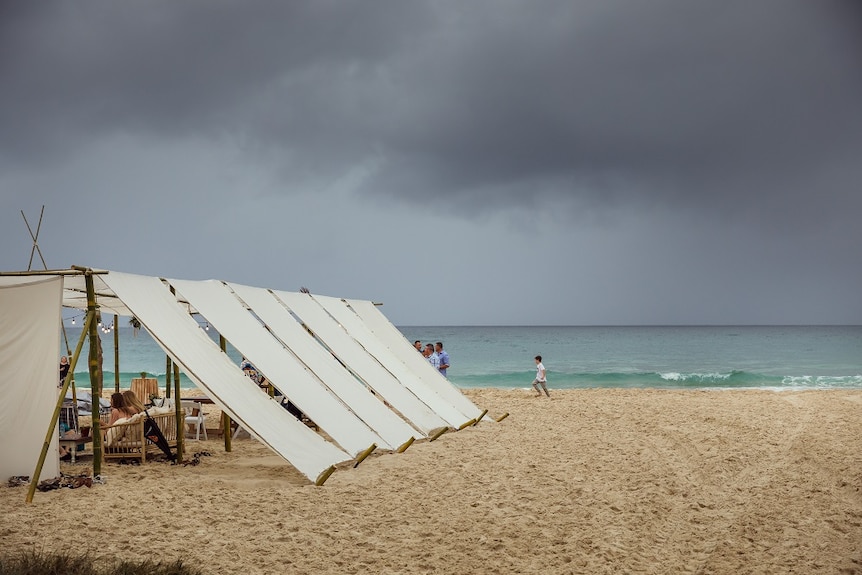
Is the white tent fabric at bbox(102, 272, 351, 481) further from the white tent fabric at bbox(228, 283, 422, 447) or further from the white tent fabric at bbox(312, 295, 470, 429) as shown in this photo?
the white tent fabric at bbox(312, 295, 470, 429)

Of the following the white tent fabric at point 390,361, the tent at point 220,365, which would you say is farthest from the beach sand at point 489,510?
the white tent fabric at point 390,361

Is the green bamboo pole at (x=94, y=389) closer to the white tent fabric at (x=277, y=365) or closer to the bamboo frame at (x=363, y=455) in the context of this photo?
the white tent fabric at (x=277, y=365)

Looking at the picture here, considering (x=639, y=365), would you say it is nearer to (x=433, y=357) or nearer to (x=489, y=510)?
(x=433, y=357)

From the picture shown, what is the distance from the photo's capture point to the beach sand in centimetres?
444

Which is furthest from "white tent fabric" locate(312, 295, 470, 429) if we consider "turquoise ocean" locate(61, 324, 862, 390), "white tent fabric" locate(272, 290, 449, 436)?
"turquoise ocean" locate(61, 324, 862, 390)

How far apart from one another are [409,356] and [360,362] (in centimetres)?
181

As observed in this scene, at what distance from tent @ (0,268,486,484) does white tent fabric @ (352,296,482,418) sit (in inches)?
93.6

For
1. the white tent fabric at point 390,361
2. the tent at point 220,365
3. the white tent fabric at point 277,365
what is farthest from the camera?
the white tent fabric at point 390,361

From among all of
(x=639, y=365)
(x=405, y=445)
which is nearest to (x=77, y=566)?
(x=405, y=445)

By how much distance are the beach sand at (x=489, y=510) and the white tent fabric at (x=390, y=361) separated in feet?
3.02

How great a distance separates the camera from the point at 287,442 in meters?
6.16

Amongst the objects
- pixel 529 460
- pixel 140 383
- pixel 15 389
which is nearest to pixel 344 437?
pixel 529 460

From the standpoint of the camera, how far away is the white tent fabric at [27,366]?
637cm

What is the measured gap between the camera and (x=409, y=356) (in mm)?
10633
